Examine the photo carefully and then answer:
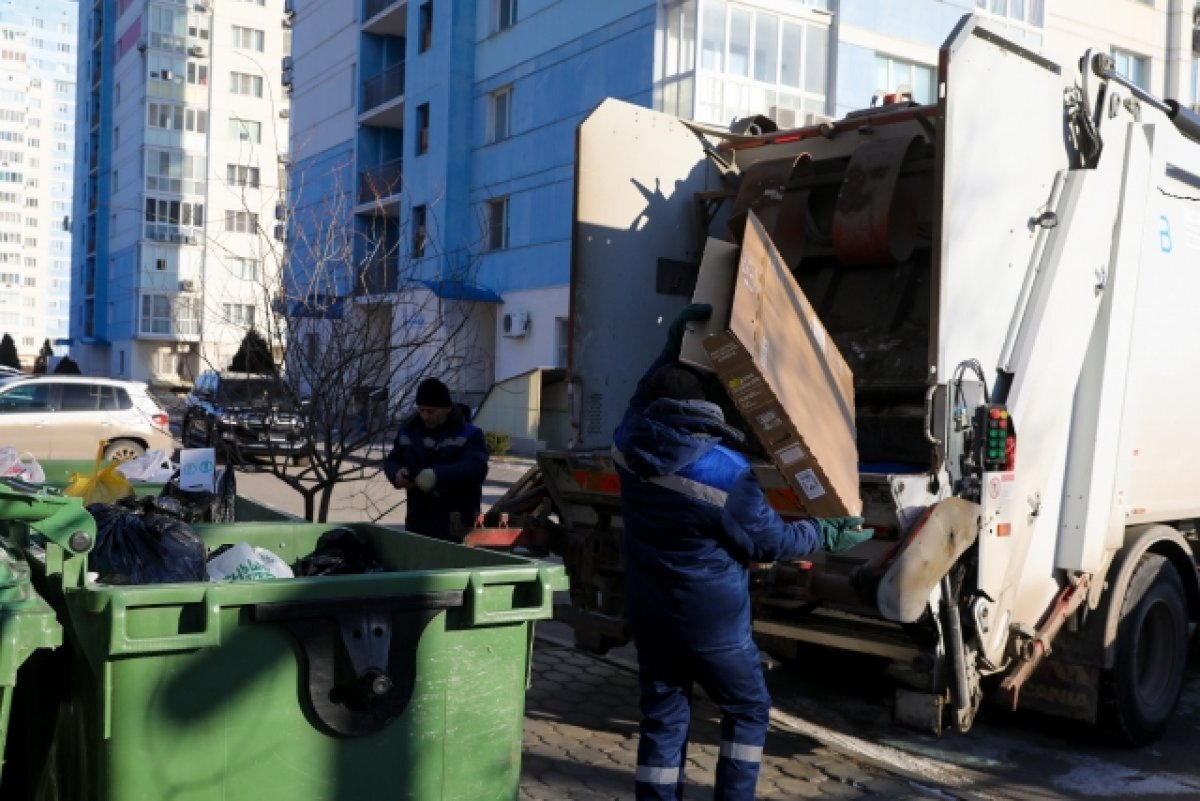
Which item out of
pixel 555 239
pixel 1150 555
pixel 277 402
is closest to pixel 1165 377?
pixel 1150 555

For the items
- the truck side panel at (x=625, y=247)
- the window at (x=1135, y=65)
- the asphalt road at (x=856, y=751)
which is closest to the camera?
the asphalt road at (x=856, y=751)

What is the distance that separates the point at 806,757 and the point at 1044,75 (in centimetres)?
297

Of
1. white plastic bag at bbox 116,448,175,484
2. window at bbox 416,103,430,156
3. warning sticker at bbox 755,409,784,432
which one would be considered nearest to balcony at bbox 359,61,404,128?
window at bbox 416,103,430,156

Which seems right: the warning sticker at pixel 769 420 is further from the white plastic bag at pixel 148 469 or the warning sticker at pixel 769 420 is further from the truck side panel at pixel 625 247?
the white plastic bag at pixel 148 469

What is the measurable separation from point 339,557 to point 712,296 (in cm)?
169

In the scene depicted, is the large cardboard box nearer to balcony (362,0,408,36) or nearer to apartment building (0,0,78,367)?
balcony (362,0,408,36)

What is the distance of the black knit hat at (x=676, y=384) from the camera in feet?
12.5

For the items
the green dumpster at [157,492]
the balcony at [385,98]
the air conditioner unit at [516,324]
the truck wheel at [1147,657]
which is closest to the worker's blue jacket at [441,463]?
the green dumpster at [157,492]

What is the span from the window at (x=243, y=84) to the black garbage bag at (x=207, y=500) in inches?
2284

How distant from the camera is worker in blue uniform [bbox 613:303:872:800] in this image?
12.3 feet

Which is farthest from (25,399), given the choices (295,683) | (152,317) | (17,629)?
(152,317)

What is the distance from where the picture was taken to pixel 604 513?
5.74 metres

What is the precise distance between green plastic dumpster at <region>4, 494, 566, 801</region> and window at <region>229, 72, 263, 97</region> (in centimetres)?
6008

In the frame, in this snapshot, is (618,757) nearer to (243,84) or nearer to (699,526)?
(699,526)
